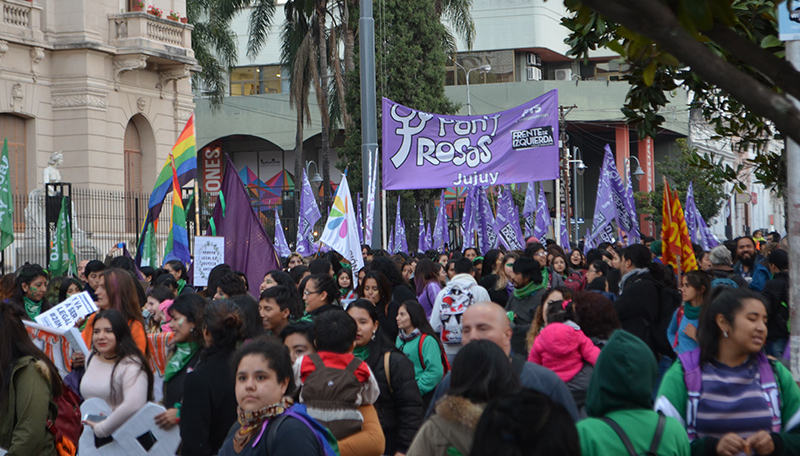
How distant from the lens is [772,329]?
7145mm

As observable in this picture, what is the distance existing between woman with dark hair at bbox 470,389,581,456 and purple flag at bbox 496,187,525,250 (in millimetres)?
16431

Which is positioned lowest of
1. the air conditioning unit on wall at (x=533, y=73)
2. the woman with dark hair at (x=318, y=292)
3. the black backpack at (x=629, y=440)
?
the black backpack at (x=629, y=440)

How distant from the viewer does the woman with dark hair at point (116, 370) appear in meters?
5.39

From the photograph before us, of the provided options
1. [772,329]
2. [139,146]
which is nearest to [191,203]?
[139,146]

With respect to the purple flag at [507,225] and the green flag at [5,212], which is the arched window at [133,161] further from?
the green flag at [5,212]

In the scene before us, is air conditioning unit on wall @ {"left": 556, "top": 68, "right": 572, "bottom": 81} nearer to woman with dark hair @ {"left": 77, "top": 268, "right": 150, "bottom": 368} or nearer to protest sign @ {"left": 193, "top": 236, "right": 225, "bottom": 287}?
protest sign @ {"left": 193, "top": 236, "right": 225, "bottom": 287}

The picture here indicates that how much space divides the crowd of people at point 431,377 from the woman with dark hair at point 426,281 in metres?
1.77

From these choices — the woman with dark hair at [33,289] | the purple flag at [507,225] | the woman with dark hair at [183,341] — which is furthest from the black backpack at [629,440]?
the purple flag at [507,225]

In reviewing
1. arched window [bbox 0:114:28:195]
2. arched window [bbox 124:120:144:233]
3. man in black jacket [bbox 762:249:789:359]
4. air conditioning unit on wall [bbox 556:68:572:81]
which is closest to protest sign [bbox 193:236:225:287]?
man in black jacket [bbox 762:249:789:359]

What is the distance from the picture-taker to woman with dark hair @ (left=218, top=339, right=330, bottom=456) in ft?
12.2

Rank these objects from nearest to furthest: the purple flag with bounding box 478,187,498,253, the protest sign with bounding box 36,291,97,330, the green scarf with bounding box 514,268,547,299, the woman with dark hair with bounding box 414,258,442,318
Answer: the protest sign with bounding box 36,291,97,330 < the green scarf with bounding box 514,268,547,299 < the woman with dark hair with bounding box 414,258,442,318 < the purple flag with bounding box 478,187,498,253

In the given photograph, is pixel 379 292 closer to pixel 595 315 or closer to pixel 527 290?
pixel 527 290

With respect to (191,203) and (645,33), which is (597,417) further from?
(191,203)

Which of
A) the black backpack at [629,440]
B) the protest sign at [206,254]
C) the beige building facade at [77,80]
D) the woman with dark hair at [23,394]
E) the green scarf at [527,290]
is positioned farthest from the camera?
the beige building facade at [77,80]
